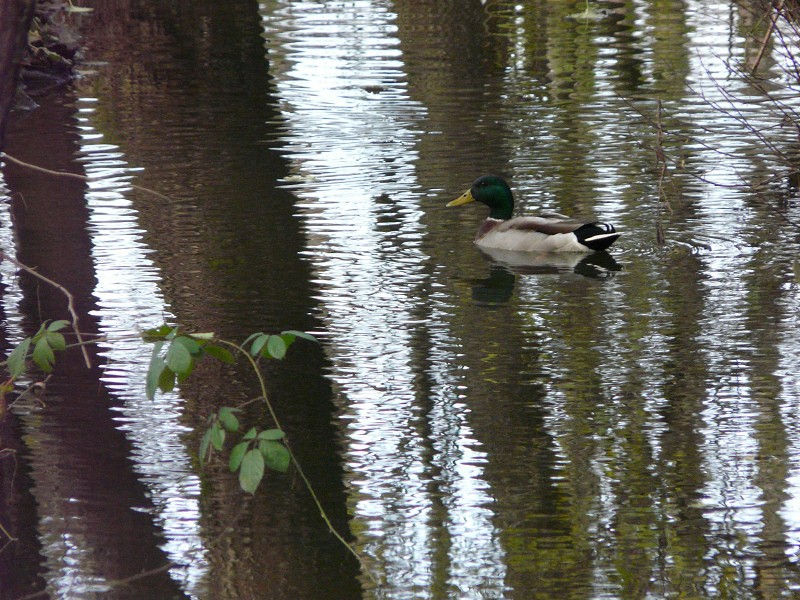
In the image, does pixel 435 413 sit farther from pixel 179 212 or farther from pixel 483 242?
pixel 179 212

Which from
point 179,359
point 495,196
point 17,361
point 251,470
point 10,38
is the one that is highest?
point 10,38

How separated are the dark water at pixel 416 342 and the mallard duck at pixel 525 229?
0.14 meters

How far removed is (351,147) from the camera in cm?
1465

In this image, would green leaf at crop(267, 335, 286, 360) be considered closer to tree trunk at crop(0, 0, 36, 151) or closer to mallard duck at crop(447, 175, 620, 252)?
tree trunk at crop(0, 0, 36, 151)

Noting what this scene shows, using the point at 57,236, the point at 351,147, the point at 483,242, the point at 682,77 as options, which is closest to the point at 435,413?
the point at 483,242

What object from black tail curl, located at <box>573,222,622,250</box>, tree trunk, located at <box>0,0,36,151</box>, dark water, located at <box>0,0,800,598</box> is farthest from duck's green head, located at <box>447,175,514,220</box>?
tree trunk, located at <box>0,0,36,151</box>

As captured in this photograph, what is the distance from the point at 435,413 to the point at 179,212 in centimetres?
512

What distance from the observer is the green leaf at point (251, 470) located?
4.66 m

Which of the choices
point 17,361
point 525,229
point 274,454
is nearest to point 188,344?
point 274,454

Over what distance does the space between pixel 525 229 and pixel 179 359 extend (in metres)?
6.73

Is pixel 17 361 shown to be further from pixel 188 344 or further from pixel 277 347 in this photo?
pixel 277 347

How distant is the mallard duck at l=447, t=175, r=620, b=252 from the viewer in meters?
10.8

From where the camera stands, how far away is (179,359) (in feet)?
15.2

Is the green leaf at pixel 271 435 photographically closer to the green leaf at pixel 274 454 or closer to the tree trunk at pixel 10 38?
the green leaf at pixel 274 454
